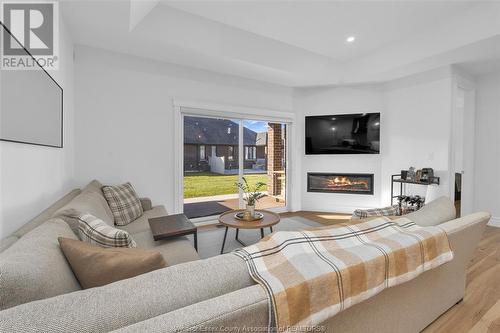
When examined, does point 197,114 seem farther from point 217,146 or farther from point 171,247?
point 171,247

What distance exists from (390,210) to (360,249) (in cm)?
106

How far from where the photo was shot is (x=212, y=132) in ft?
13.8

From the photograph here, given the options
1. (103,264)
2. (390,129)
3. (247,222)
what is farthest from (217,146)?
(103,264)

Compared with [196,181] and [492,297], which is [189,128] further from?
[492,297]

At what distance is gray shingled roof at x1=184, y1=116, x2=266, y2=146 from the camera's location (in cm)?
399

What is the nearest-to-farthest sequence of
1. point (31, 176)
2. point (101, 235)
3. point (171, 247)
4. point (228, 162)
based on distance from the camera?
point (101, 235) < point (31, 176) < point (171, 247) < point (228, 162)

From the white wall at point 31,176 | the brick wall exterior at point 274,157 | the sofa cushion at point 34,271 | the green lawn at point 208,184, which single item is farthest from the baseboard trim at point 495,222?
the white wall at point 31,176

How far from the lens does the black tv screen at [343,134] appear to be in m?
4.61

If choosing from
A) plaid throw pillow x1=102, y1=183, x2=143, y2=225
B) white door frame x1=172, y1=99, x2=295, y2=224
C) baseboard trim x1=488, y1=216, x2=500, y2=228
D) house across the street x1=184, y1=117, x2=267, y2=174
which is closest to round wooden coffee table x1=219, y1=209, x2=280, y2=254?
plaid throw pillow x1=102, y1=183, x2=143, y2=225

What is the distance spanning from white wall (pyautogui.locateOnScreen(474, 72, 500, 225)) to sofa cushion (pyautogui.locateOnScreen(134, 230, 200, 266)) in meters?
4.95

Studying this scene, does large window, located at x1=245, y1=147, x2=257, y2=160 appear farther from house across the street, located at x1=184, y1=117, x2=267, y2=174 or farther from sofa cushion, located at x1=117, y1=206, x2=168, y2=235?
sofa cushion, located at x1=117, y1=206, x2=168, y2=235

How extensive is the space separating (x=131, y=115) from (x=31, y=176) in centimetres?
199

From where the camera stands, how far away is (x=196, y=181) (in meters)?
4.16

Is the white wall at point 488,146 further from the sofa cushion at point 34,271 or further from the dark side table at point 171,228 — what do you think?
the sofa cushion at point 34,271
